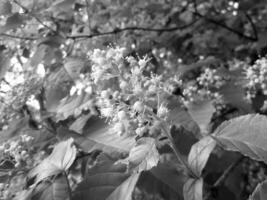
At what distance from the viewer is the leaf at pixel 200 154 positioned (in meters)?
1.73

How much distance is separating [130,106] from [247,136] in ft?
1.82

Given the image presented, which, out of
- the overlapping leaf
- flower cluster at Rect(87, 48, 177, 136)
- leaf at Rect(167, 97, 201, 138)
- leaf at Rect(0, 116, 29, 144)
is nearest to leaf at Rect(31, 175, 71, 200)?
the overlapping leaf

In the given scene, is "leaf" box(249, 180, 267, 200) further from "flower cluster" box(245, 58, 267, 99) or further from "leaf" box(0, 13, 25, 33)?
"leaf" box(0, 13, 25, 33)

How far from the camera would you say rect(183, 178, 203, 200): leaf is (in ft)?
5.52

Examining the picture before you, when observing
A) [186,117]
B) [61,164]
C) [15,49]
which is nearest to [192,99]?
[186,117]

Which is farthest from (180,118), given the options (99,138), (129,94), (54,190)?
(54,190)

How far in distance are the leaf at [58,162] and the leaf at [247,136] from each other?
711 mm

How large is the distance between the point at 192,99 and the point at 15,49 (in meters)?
1.65

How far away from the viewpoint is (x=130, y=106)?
177cm

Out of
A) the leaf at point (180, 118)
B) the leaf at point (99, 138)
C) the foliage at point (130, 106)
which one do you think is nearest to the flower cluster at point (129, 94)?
the foliage at point (130, 106)

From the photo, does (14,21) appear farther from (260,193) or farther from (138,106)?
(260,193)

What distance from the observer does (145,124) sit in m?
1.85

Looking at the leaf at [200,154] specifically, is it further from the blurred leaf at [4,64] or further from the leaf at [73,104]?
the blurred leaf at [4,64]

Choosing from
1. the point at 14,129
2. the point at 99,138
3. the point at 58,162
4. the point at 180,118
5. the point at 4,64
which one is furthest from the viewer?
the point at 4,64
